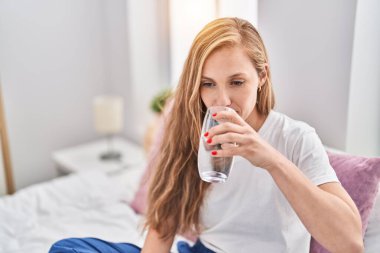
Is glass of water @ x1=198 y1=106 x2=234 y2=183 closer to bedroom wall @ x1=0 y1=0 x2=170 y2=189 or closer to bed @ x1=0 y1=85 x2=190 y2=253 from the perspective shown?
bed @ x1=0 y1=85 x2=190 y2=253

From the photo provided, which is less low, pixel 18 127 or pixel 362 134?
pixel 362 134

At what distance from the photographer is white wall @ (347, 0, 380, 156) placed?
0.91m

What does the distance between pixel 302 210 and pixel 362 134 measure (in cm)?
33

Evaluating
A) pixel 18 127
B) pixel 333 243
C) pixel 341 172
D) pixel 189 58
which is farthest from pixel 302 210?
pixel 18 127

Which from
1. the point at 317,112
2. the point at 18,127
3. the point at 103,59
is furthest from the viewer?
the point at 103,59

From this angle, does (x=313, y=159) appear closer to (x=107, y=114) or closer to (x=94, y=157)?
(x=107, y=114)

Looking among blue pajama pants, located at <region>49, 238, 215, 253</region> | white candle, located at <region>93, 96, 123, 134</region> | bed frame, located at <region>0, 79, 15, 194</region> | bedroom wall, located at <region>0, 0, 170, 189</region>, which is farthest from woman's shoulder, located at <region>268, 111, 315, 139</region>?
bed frame, located at <region>0, 79, 15, 194</region>

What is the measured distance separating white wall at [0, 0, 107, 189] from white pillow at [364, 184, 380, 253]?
5.51 feet

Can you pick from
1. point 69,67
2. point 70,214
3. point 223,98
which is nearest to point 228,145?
point 223,98

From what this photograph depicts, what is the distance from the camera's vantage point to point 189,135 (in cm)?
103

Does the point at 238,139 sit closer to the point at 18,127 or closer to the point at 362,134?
the point at 362,134

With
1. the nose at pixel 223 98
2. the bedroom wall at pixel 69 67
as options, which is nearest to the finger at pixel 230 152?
the nose at pixel 223 98

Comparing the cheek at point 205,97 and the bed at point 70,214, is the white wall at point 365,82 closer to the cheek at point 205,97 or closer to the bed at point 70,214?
the cheek at point 205,97

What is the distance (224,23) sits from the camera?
874 millimetres
